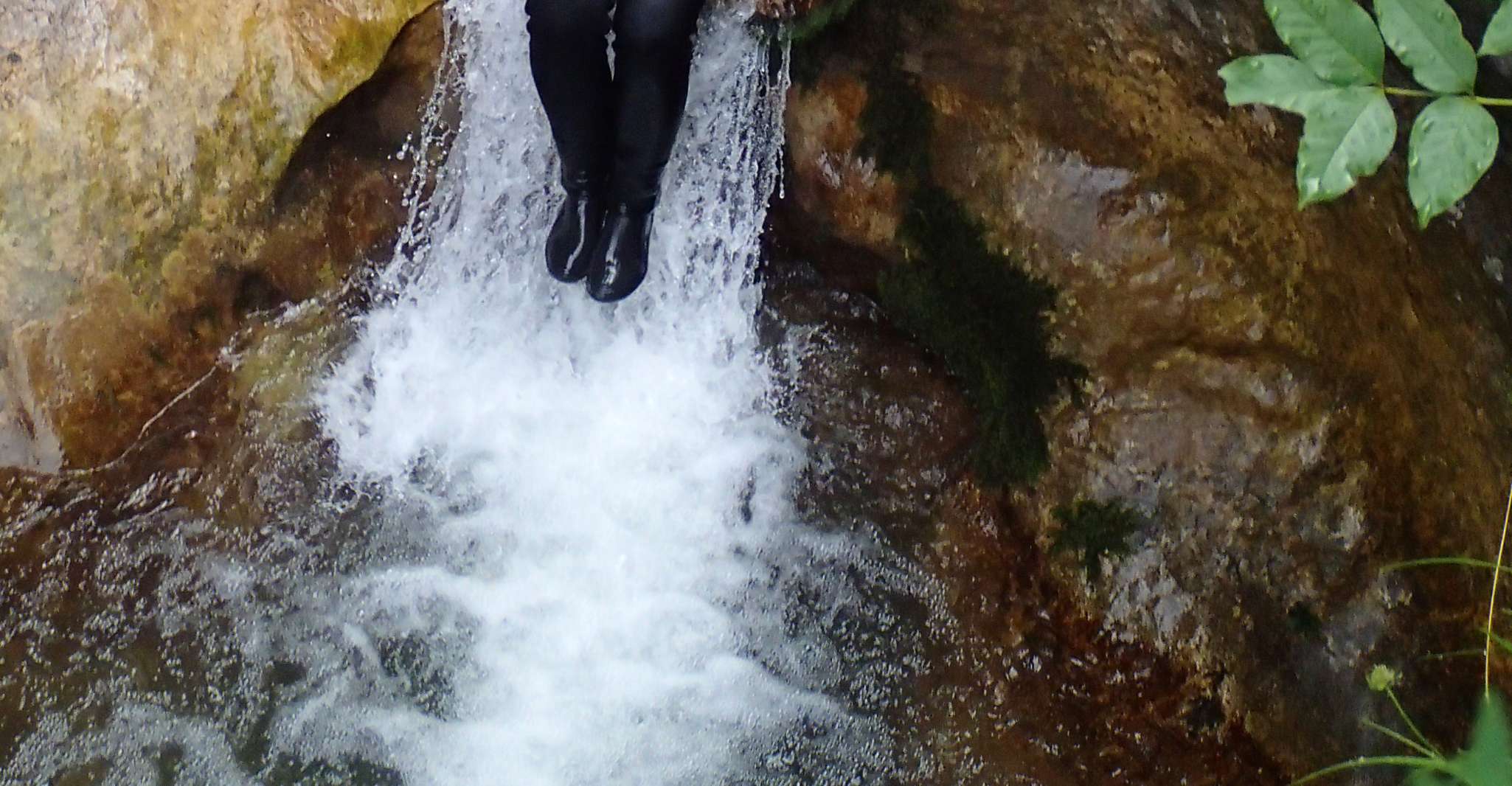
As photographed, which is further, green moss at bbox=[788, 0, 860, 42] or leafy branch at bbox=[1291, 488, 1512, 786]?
green moss at bbox=[788, 0, 860, 42]

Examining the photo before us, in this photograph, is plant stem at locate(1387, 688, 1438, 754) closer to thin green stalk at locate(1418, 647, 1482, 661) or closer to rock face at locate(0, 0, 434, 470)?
thin green stalk at locate(1418, 647, 1482, 661)

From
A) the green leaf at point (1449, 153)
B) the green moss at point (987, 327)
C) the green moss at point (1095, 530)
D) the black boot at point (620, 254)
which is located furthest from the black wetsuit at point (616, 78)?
the green leaf at point (1449, 153)

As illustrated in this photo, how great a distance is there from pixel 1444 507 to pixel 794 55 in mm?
1727

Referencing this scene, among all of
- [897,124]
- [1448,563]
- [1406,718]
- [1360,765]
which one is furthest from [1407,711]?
[897,124]

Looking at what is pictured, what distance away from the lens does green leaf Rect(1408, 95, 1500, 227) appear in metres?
1.20

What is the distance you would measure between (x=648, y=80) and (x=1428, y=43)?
4.71ft

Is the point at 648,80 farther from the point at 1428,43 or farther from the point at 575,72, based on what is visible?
the point at 1428,43

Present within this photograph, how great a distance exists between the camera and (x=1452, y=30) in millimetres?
1239

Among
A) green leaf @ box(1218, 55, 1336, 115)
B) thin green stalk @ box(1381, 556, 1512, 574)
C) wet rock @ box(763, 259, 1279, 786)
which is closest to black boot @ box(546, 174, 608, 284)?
wet rock @ box(763, 259, 1279, 786)

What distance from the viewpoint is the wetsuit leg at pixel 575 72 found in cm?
215

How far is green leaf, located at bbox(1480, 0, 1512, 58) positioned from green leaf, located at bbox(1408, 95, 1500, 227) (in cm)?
6

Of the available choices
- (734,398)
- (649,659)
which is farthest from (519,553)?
(734,398)

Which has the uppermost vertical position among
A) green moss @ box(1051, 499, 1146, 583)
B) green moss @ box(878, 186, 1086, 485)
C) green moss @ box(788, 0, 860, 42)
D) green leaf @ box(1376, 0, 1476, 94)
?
green leaf @ box(1376, 0, 1476, 94)

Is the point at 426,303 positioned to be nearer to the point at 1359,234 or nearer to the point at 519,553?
the point at 519,553
